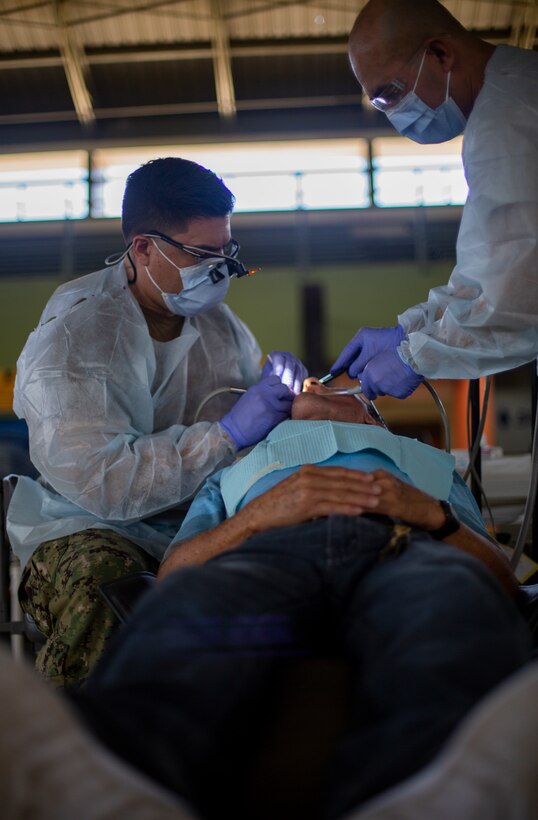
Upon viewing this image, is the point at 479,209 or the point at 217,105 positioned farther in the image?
the point at 217,105

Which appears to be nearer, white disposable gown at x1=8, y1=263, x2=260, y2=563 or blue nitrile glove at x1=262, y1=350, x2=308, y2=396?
white disposable gown at x1=8, y1=263, x2=260, y2=563

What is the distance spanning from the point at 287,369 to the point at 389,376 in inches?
14.3

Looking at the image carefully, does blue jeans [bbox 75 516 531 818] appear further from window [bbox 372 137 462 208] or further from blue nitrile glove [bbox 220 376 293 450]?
window [bbox 372 137 462 208]

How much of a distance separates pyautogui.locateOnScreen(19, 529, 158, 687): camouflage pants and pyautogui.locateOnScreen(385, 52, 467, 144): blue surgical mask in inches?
49.8

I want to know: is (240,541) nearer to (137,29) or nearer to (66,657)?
(66,657)

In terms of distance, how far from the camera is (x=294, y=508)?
1.43 meters

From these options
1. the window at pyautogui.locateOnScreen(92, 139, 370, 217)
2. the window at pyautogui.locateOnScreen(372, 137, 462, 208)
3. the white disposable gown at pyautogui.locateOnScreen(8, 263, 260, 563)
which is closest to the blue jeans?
the white disposable gown at pyautogui.locateOnScreen(8, 263, 260, 563)

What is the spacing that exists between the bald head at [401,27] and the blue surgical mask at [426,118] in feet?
0.18

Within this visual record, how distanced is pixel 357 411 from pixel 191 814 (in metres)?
1.29

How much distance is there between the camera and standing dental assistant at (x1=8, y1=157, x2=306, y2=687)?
5.89 ft

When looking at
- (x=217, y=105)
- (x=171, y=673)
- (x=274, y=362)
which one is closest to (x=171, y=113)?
(x=217, y=105)

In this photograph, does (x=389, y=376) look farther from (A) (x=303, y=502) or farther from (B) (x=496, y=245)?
(A) (x=303, y=502)

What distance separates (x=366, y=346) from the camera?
2152 millimetres

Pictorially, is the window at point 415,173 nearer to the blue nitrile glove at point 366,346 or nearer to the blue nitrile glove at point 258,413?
the blue nitrile glove at point 366,346
